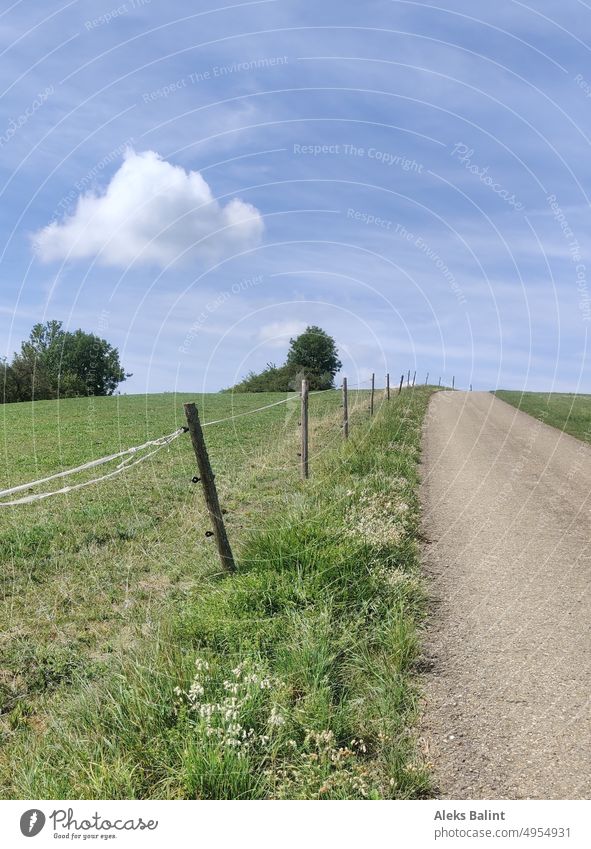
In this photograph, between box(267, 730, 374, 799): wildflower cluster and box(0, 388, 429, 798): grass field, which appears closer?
box(267, 730, 374, 799): wildflower cluster

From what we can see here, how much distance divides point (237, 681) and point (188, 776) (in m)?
0.92

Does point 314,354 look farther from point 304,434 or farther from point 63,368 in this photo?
point 63,368

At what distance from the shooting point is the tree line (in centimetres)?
7225

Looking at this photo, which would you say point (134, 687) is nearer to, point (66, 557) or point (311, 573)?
point (311, 573)

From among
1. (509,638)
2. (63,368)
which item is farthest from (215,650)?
(63,368)

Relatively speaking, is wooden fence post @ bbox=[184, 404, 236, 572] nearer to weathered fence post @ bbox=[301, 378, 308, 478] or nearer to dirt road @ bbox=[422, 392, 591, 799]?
dirt road @ bbox=[422, 392, 591, 799]

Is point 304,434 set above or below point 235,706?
above

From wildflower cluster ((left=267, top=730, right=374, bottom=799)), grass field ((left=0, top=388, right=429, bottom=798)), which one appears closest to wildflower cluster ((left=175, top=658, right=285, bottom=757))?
grass field ((left=0, top=388, right=429, bottom=798))

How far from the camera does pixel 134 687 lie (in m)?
4.45

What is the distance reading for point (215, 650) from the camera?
5199 millimetres
